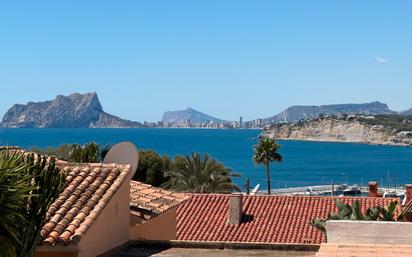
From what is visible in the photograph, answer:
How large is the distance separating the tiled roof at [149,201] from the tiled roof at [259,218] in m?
11.0

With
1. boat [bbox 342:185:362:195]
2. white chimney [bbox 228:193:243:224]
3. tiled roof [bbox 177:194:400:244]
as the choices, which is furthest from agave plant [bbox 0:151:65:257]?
boat [bbox 342:185:362:195]

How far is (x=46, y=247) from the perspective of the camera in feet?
34.3

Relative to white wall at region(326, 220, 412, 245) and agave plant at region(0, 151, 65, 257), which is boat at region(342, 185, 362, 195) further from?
agave plant at region(0, 151, 65, 257)

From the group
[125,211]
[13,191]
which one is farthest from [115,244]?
[13,191]

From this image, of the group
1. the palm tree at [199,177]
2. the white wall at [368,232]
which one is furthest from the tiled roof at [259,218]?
the palm tree at [199,177]

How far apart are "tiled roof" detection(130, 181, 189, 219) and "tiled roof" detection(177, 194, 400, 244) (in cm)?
1104

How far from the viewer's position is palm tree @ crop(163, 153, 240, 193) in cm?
5209

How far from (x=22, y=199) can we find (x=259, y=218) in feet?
75.6

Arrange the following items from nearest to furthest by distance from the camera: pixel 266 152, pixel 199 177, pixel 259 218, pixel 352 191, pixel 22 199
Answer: pixel 22 199
pixel 259 218
pixel 199 177
pixel 266 152
pixel 352 191

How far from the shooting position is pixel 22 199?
905cm

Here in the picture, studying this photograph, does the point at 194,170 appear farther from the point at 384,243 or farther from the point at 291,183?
the point at 291,183

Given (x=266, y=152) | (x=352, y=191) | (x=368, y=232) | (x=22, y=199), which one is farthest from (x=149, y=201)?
(x=352, y=191)

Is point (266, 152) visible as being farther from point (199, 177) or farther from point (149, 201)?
point (149, 201)

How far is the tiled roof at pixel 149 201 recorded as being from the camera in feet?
49.9
